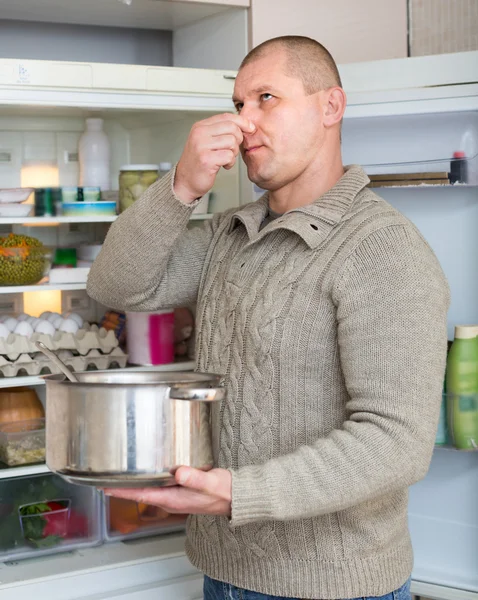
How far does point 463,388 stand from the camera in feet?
6.26

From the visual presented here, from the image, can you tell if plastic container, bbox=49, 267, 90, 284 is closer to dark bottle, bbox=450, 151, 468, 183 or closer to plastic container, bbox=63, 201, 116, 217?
plastic container, bbox=63, 201, 116, 217

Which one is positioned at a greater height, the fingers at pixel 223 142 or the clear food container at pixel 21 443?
the fingers at pixel 223 142

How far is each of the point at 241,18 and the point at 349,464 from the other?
137 cm

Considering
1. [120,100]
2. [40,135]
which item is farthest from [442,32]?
[40,135]

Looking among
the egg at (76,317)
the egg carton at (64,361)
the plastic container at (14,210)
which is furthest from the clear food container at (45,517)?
the plastic container at (14,210)

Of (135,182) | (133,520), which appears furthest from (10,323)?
(133,520)

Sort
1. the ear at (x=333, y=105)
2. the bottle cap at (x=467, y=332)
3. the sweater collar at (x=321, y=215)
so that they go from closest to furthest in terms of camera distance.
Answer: the sweater collar at (x=321, y=215), the ear at (x=333, y=105), the bottle cap at (x=467, y=332)

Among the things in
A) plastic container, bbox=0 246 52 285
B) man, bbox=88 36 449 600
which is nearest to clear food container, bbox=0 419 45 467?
plastic container, bbox=0 246 52 285

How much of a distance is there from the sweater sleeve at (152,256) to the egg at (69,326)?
0.63 meters

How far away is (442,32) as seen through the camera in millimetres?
2346

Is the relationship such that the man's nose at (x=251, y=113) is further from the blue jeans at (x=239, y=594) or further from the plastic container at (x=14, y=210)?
the plastic container at (x=14, y=210)

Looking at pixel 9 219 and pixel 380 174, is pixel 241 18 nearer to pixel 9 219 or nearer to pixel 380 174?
pixel 380 174

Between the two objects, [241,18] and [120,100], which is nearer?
[120,100]

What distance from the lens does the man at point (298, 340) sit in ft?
3.65
